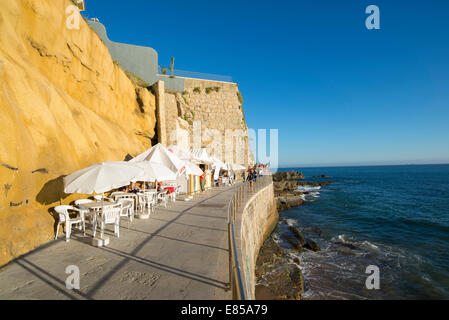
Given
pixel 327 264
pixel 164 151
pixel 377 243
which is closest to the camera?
pixel 164 151

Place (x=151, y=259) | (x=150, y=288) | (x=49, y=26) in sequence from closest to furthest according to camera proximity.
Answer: (x=150, y=288) < (x=151, y=259) < (x=49, y=26)

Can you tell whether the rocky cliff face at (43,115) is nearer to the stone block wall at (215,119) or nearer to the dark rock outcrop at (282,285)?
the dark rock outcrop at (282,285)

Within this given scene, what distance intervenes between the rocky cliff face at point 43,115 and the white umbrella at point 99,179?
0.90 metres

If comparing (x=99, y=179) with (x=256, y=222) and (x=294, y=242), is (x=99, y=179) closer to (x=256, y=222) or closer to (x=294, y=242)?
(x=256, y=222)

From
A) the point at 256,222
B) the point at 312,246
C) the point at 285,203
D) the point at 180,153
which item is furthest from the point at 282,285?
the point at 285,203

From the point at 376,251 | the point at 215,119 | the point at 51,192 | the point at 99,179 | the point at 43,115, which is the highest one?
the point at 215,119

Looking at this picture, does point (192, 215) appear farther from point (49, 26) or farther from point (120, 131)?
point (49, 26)

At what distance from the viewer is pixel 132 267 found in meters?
3.85

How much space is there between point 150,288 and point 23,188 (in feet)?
12.9

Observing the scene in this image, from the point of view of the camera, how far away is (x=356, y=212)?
21.6 meters

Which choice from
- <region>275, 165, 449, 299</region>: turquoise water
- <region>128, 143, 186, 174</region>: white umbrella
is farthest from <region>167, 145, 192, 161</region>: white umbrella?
<region>275, 165, 449, 299</region>: turquoise water

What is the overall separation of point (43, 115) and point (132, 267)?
4.95 m

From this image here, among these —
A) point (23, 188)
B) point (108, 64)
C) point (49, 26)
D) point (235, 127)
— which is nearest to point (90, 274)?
point (23, 188)

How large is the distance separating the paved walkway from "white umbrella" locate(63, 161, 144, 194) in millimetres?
1340
